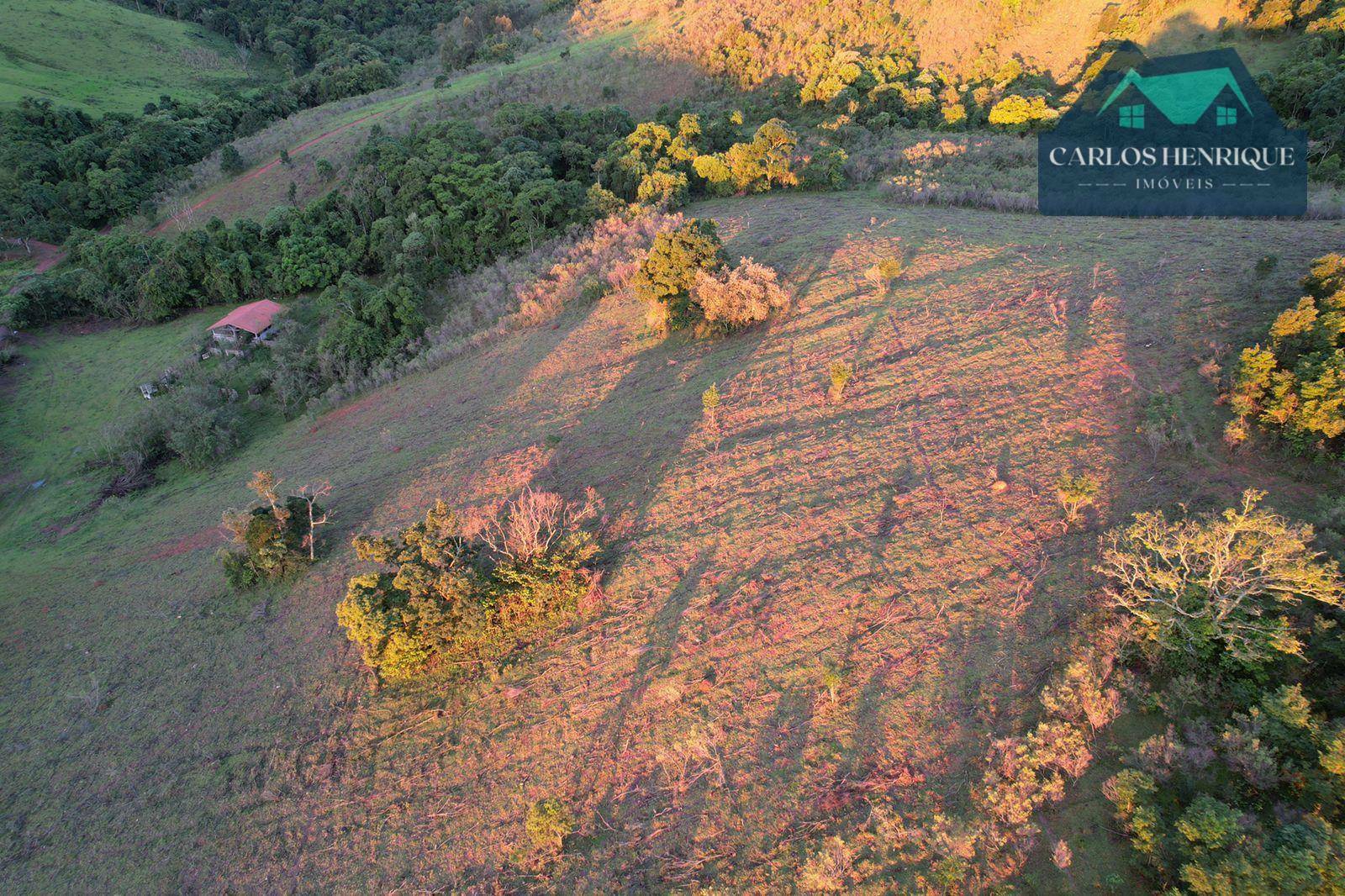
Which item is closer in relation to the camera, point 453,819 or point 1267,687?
point 1267,687

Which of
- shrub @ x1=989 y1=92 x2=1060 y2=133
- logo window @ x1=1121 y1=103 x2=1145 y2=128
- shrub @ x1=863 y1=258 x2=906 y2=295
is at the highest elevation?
shrub @ x1=989 y1=92 x2=1060 y2=133

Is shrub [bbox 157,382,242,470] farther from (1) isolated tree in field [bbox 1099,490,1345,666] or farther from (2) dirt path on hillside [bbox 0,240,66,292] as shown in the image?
(1) isolated tree in field [bbox 1099,490,1345,666]

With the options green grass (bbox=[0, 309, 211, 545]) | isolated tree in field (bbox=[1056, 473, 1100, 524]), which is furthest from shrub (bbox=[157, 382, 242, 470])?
isolated tree in field (bbox=[1056, 473, 1100, 524])

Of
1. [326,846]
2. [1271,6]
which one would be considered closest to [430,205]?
[326,846]

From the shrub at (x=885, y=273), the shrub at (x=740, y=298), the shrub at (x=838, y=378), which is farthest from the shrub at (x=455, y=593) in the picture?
the shrub at (x=885, y=273)

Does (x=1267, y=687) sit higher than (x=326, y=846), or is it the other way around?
(x=1267, y=687)

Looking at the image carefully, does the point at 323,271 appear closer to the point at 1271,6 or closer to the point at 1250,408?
the point at 1250,408

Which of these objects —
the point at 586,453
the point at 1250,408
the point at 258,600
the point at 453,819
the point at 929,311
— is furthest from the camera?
the point at 929,311
